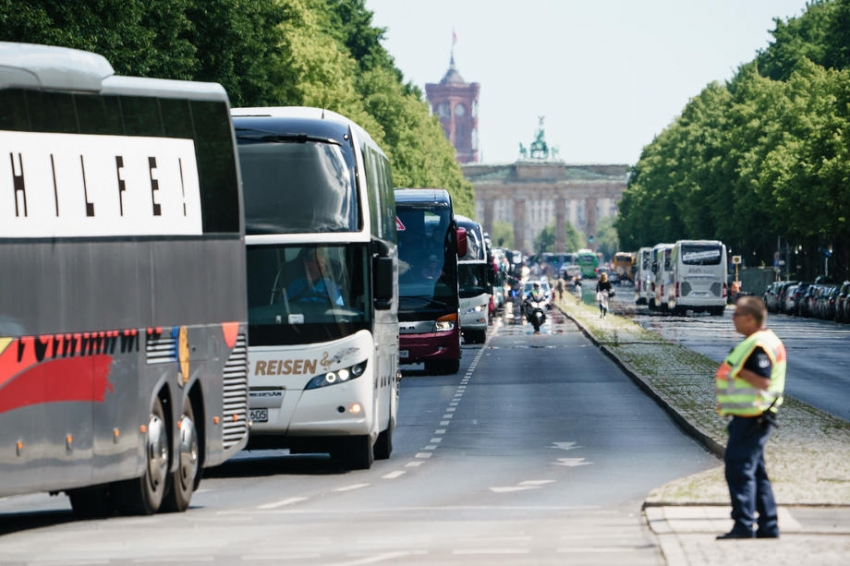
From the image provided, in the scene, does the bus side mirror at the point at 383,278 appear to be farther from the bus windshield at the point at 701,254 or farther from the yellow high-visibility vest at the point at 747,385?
the bus windshield at the point at 701,254

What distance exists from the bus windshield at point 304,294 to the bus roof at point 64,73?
430cm

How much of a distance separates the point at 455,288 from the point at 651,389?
271 inches

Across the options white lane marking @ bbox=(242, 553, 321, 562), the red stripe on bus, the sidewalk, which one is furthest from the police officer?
the red stripe on bus

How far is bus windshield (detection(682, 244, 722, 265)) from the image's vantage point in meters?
85.7

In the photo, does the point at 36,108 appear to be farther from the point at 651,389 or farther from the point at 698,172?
the point at 698,172

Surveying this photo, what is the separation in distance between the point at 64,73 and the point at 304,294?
20.2 feet

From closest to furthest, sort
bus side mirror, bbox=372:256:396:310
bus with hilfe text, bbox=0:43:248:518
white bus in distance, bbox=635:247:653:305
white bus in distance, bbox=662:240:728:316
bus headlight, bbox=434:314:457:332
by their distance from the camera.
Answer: bus with hilfe text, bbox=0:43:248:518 → bus side mirror, bbox=372:256:396:310 → bus headlight, bbox=434:314:457:332 → white bus in distance, bbox=662:240:728:316 → white bus in distance, bbox=635:247:653:305

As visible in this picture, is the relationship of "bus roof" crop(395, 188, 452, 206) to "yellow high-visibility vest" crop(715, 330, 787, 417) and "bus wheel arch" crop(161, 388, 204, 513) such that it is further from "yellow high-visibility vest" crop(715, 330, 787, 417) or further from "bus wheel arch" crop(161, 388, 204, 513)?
"yellow high-visibility vest" crop(715, 330, 787, 417)

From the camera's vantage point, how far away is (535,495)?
675 inches

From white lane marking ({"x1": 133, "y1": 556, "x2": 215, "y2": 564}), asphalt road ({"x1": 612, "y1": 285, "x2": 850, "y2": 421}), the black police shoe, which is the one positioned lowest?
asphalt road ({"x1": 612, "y1": 285, "x2": 850, "y2": 421})

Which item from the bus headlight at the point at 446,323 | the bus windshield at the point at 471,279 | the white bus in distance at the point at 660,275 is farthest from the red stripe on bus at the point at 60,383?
the white bus in distance at the point at 660,275

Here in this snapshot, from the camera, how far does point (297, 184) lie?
20188 mm

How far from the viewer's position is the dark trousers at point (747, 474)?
41.1 ft

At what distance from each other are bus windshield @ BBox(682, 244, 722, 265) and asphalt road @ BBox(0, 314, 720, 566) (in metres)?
55.6
